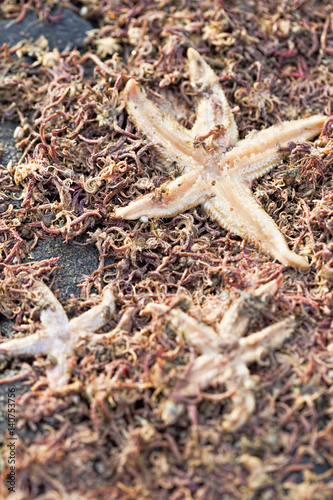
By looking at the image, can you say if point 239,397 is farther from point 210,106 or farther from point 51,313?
point 210,106

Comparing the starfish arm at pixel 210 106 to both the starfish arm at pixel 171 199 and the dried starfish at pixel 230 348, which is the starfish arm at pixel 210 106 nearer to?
the starfish arm at pixel 171 199

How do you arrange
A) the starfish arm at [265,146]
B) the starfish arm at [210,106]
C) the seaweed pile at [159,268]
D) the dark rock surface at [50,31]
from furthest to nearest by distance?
the dark rock surface at [50,31] < the starfish arm at [210,106] < the starfish arm at [265,146] < the seaweed pile at [159,268]

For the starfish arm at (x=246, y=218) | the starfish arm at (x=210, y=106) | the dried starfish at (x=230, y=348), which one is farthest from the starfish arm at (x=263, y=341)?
the starfish arm at (x=210, y=106)

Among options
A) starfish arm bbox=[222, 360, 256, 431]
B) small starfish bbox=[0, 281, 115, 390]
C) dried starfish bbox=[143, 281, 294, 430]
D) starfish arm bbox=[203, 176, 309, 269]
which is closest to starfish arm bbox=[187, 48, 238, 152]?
starfish arm bbox=[203, 176, 309, 269]

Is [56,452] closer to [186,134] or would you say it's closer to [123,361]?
[123,361]

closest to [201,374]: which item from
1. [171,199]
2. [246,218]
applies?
[246,218]

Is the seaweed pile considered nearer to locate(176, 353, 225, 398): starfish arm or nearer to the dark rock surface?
locate(176, 353, 225, 398): starfish arm
